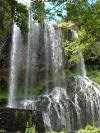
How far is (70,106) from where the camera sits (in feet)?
80.8

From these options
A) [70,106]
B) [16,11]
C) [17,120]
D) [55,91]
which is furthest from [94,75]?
[16,11]

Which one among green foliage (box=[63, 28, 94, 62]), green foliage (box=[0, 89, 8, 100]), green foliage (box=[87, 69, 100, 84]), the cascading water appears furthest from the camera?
green foliage (box=[87, 69, 100, 84])

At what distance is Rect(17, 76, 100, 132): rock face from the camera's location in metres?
23.8

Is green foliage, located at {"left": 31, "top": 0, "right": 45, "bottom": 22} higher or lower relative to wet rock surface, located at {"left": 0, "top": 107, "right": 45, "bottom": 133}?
higher

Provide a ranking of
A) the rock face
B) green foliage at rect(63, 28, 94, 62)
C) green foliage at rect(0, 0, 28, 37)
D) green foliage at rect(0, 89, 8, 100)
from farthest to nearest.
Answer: green foliage at rect(0, 89, 8, 100) → the rock face → green foliage at rect(63, 28, 94, 62) → green foliage at rect(0, 0, 28, 37)

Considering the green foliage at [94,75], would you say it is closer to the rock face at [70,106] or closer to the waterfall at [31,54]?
the rock face at [70,106]

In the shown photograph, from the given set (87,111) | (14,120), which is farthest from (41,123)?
(87,111)

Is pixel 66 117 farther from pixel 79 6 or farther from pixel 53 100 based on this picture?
pixel 79 6

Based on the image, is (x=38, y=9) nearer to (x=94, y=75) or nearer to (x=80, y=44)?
(x=80, y=44)

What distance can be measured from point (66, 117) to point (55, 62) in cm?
923

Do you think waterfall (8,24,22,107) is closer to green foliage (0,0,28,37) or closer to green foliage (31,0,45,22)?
green foliage (31,0,45,22)

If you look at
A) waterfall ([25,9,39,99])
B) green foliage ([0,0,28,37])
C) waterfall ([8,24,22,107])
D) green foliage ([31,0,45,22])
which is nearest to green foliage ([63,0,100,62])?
green foliage ([31,0,45,22])

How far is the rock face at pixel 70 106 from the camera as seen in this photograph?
78.1 feet

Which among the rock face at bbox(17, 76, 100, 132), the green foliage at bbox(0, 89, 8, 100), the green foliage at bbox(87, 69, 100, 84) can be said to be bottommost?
the rock face at bbox(17, 76, 100, 132)
